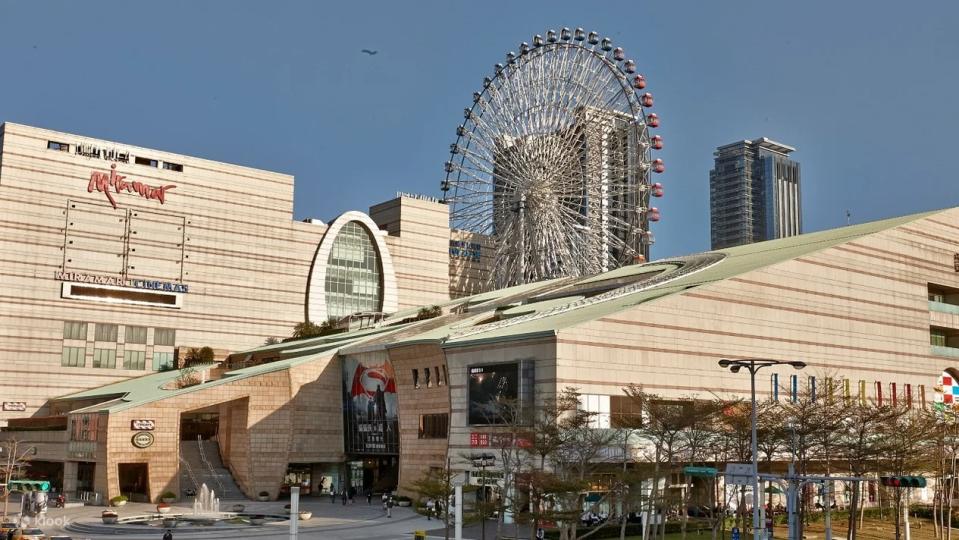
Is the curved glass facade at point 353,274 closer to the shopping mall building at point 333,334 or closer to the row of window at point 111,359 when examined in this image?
the shopping mall building at point 333,334

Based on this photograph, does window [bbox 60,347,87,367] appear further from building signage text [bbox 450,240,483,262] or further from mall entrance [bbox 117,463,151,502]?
building signage text [bbox 450,240,483,262]

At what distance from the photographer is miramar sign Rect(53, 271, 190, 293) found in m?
100

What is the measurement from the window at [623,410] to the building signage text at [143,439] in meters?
35.2

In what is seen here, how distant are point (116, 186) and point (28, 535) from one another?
61.2 m

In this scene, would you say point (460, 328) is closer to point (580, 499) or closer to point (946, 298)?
point (580, 499)

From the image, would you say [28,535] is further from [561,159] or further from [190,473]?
[561,159]

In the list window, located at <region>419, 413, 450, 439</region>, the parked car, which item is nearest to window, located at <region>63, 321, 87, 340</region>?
window, located at <region>419, 413, 450, 439</region>

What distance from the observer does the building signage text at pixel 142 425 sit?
74.2 metres

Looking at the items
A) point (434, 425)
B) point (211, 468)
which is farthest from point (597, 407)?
point (211, 468)

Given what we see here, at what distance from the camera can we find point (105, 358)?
10312 cm

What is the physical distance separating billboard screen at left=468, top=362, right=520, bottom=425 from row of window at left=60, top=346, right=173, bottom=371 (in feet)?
172

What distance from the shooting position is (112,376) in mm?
103125

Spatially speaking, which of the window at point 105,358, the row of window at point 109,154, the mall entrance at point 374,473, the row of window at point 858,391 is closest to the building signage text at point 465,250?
the row of window at point 109,154

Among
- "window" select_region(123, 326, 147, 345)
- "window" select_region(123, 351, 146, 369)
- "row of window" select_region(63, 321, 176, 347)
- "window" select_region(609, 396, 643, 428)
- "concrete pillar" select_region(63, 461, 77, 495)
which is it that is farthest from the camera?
"window" select_region(123, 326, 147, 345)
